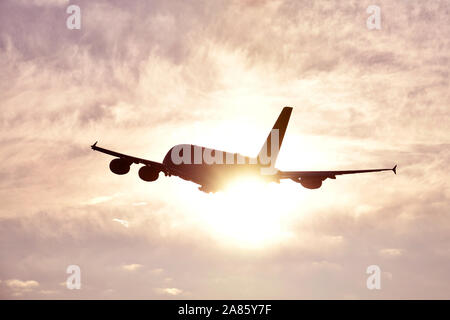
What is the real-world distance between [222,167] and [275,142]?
28.1 feet

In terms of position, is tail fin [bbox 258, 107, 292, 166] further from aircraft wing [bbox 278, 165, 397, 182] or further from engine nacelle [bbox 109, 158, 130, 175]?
engine nacelle [bbox 109, 158, 130, 175]

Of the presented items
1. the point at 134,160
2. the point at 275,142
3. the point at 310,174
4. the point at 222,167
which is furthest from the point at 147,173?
the point at 310,174

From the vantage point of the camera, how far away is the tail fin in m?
75.3

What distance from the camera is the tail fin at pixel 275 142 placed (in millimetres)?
75312

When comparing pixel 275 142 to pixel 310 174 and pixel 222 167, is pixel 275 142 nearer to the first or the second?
pixel 310 174

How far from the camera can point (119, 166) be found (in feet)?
233

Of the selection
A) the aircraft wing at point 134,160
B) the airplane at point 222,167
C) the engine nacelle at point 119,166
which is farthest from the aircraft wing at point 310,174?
the engine nacelle at point 119,166

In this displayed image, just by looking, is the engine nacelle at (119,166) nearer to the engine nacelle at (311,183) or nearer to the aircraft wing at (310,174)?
the aircraft wing at (310,174)

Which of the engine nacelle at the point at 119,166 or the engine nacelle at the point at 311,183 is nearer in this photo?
the engine nacelle at the point at 119,166
